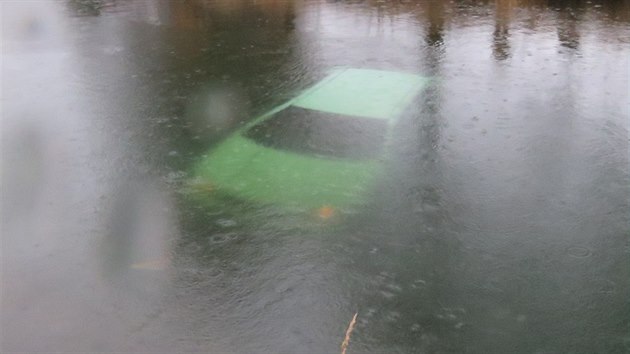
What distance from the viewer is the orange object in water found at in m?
2.78

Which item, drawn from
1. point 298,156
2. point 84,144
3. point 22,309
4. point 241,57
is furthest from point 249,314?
point 241,57

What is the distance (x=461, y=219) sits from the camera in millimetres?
2709

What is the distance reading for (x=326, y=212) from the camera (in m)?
2.80

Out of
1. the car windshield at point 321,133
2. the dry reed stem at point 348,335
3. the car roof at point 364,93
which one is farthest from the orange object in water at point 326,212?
the car roof at point 364,93

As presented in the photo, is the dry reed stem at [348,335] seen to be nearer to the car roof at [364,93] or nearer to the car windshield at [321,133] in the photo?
the car windshield at [321,133]

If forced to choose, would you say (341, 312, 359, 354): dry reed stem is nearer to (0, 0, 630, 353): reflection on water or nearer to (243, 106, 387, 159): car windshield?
(0, 0, 630, 353): reflection on water

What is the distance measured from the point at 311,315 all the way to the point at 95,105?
94.3 inches

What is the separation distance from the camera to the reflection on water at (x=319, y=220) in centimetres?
217

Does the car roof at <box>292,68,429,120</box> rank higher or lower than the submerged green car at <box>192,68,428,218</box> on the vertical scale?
higher

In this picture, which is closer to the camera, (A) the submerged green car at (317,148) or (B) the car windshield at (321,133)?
(A) the submerged green car at (317,148)

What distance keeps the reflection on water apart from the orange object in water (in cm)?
4

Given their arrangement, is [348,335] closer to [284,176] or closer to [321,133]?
[284,176]

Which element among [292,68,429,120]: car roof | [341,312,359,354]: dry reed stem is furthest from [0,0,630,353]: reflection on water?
[292,68,429,120]: car roof

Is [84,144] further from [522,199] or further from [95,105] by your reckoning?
[522,199]
